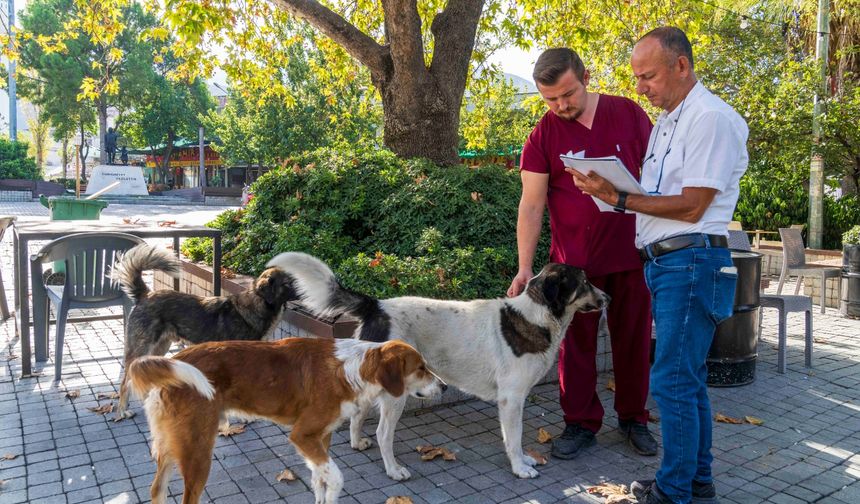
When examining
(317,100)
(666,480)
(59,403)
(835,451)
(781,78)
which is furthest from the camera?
(317,100)

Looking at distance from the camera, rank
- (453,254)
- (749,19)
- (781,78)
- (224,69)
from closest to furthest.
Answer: (453,254) → (224,69) → (781,78) → (749,19)

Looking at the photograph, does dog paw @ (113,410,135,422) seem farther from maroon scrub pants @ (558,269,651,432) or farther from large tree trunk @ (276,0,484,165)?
large tree trunk @ (276,0,484,165)

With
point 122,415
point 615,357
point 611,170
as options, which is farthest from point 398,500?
point 122,415

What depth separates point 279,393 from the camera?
3.19 metres

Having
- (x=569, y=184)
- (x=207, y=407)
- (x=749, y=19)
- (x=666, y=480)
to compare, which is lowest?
(x=666, y=480)

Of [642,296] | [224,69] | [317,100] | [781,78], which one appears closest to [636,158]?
[642,296]

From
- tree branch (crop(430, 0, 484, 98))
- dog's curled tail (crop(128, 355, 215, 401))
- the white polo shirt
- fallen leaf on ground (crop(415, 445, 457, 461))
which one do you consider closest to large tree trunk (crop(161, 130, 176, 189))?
tree branch (crop(430, 0, 484, 98))

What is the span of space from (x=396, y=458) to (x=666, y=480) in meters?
1.67

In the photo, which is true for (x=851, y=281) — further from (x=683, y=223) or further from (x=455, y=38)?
(x=683, y=223)

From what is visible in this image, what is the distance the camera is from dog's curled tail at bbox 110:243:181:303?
4.60m

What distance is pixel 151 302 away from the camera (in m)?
4.57

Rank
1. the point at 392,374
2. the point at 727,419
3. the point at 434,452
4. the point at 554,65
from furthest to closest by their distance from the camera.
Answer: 1. the point at 727,419
2. the point at 434,452
3. the point at 554,65
4. the point at 392,374

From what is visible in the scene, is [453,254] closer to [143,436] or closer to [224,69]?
[143,436]

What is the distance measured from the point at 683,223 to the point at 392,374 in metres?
1.60
